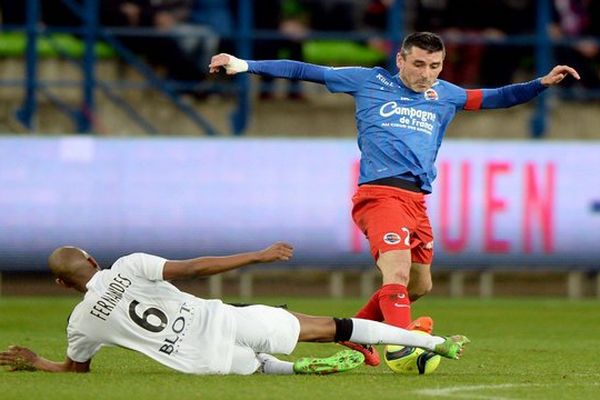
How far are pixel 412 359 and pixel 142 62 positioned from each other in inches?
489

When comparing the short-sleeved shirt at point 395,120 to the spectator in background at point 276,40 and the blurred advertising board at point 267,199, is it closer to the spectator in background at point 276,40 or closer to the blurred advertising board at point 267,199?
the blurred advertising board at point 267,199

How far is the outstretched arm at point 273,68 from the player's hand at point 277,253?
77.0 inches

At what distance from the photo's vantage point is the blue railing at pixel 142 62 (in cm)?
2103

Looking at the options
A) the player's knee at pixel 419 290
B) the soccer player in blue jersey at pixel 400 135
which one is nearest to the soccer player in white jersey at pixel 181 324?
the soccer player in blue jersey at pixel 400 135

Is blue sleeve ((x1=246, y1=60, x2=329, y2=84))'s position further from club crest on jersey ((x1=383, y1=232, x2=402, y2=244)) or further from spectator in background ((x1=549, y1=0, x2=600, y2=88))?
spectator in background ((x1=549, y1=0, x2=600, y2=88))

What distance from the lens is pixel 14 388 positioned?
970 centimetres

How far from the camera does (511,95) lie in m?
11.9

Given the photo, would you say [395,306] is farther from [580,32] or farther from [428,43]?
[580,32]

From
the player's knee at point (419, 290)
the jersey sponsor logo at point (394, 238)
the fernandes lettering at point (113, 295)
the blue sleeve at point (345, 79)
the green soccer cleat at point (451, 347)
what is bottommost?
the green soccer cleat at point (451, 347)

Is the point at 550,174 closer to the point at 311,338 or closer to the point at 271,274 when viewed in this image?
the point at 271,274

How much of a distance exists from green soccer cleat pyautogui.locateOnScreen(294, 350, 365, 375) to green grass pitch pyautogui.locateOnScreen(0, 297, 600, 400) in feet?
0.23

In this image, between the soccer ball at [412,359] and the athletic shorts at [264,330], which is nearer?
the athletic shorts at [264,330]

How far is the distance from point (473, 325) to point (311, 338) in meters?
6.01

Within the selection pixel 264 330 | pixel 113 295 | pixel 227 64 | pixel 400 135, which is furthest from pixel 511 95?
pixel 113 295
